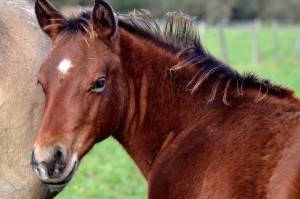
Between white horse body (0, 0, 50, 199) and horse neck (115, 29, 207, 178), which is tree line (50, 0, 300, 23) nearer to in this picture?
white horse body (0, 0, 50, 199)

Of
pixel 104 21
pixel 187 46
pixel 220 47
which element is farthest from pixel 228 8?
pixel 104 21

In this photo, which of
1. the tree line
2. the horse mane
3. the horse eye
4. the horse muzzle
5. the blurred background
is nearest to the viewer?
the horse muzzle

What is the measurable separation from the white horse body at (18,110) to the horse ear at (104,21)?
34.0 inches

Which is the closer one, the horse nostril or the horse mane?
the horse nostril

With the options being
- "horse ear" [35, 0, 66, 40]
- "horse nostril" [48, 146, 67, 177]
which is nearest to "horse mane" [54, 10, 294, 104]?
"horse ear" [35, 0, 66, 40]

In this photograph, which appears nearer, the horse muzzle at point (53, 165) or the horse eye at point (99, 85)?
the horse muzzle at point (53, 165)

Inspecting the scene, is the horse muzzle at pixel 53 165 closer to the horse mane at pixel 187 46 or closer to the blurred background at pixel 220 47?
the horse mane at pixel 187 46

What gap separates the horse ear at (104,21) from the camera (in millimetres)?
3566

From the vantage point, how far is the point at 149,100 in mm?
3805

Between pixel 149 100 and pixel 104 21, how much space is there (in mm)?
619

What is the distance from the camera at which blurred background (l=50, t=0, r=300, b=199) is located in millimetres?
7445

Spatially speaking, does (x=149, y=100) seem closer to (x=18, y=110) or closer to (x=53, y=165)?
(x=53, y=165)

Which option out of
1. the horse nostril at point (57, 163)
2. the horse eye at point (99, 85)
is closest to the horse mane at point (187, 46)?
the horse eye at point (99, 85)

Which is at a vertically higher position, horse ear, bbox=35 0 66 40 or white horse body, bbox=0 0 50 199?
horse ear, bbox=35 0 66 40
